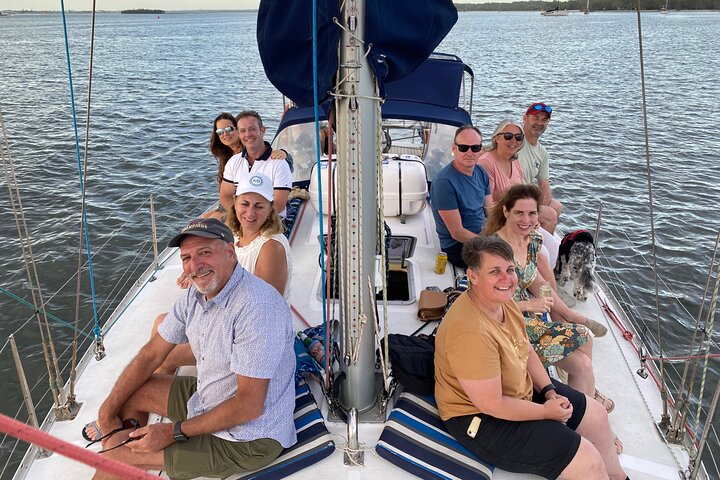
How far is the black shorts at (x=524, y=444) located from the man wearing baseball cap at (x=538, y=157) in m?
2.44

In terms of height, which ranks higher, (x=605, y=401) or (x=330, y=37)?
(x=330, y=37)

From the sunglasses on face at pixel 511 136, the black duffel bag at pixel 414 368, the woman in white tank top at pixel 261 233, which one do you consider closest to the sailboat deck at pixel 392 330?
the black duffel bag at pixel 414 368

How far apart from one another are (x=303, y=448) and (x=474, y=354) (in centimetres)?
90

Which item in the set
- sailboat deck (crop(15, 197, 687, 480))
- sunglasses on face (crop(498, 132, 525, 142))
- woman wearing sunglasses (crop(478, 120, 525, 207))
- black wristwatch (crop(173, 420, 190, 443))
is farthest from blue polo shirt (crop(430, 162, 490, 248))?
black wristwatch (crop(173, 420, 190, 443))

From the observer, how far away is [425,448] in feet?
7.72

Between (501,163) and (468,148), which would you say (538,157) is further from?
(468,148)

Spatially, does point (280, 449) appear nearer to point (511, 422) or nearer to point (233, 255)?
point (233, 255)

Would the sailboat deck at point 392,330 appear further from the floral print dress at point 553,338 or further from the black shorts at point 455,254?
the floral print dress at point 553,338

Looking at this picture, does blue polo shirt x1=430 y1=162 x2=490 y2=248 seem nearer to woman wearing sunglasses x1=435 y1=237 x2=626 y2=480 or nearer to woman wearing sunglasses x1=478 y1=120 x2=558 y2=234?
woman wearing sunglasses x1=478 y1=120 x2=558 y2=234

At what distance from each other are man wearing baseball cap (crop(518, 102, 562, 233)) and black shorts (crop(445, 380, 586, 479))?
2439 mm

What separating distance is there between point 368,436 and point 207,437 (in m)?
0.76

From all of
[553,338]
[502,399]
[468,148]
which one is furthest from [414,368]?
[468,148]

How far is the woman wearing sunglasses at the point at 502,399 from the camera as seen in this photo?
2.14m

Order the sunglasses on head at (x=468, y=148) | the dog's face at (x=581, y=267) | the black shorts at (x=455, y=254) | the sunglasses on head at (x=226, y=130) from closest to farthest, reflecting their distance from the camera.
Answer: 1. the sunglasses on head at (x=468, y=148)
2. the dog's face at (x=581, y=267)
3. the black shorts at (x=455, y=254)
4. the sunglasses on head at (x=226, y=130)
